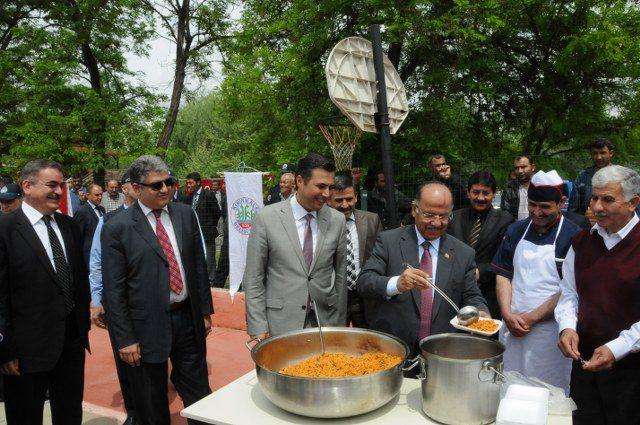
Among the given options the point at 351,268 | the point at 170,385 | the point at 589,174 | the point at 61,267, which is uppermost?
the point at 589,174

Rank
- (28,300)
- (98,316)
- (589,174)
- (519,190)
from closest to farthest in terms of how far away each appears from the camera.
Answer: (28,300) → (98,316) → (589,174) → (519,190)

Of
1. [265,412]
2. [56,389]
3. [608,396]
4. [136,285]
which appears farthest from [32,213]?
[608,396]

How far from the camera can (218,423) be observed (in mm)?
2037

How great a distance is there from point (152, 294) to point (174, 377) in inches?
27.5

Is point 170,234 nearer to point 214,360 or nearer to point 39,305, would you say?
point 39,305

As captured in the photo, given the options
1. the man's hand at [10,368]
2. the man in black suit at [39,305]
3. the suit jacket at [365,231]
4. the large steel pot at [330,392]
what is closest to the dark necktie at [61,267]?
the man in black suit at [39,305]

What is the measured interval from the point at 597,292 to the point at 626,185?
1.90ft

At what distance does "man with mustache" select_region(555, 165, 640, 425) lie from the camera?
8.03 ft

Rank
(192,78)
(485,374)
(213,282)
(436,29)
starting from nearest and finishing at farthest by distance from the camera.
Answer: (485,374)
(213,282)
(436,29)
(192,78)

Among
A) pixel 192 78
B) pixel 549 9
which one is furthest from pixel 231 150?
pixel 549 9

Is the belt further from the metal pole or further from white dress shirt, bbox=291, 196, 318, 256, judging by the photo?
the metal pole

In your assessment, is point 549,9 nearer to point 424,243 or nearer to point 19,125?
point 424,243

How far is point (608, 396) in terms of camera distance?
259 centimetres

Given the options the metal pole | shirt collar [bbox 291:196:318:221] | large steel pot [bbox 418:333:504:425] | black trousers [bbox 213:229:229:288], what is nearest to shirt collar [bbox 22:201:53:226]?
shirt collar [bbox 291:196:318:221]
